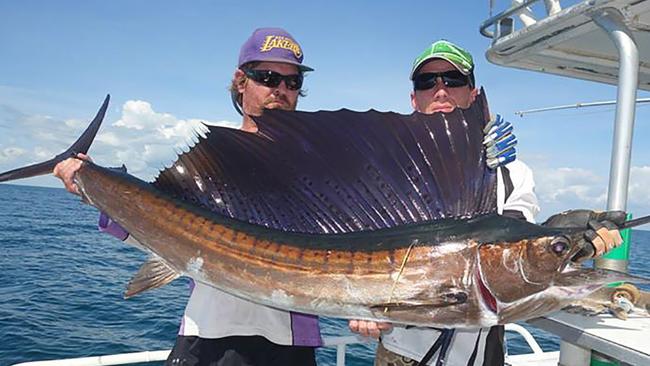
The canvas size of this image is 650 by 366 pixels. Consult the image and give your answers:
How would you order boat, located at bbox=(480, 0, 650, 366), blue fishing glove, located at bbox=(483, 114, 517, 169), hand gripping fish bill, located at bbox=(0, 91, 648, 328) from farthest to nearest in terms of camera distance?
boat, located at bbox=(480, 0, 650, 366) → blue fishing glove, located at bbox=(483, 114, 517, 169) → hand gripping fish bill, located at bbox=(0, 91, 648, 328)

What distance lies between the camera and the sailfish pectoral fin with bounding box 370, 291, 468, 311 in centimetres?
145

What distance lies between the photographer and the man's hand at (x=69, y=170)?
2.01 m

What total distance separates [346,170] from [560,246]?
740 millimetres

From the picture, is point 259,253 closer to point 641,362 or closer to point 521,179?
point 521,179

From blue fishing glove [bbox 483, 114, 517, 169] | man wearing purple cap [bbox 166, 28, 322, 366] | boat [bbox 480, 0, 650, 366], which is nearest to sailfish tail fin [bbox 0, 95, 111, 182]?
man wearing purple cap [bbox 166, 28, 322, 366]

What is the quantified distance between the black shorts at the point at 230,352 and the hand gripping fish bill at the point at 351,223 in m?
0.28

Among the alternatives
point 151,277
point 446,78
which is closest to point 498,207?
point 446,78

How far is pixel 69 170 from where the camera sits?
201 cm

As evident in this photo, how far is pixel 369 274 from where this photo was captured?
1.56 m

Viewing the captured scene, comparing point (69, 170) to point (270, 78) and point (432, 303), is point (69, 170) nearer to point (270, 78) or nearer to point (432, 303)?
point (270, 78)

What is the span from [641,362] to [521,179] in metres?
0.82

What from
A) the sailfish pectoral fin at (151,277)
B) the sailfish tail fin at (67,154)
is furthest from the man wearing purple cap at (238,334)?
the sailfish tail fin at (67,154)

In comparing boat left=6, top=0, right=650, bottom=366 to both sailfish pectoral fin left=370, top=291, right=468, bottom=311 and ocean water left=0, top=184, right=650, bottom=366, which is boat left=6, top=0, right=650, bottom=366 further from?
ocean water left=0, top=184, right=650, bottom=366

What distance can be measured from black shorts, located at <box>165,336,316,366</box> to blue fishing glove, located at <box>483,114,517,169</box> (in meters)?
1.03
